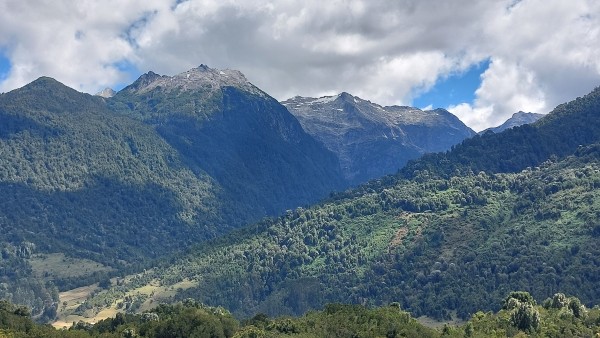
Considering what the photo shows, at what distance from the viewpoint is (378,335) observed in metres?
172

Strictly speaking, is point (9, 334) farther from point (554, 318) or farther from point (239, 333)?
point (554, 318)

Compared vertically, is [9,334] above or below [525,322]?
above

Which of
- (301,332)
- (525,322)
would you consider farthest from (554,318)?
(301,332)

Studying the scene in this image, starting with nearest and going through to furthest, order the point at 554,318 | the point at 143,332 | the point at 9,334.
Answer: the point at 9,334
the point at 143,332
the point at 554,318

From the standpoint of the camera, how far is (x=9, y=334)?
159m

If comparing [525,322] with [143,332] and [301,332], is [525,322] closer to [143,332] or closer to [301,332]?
[301,332]

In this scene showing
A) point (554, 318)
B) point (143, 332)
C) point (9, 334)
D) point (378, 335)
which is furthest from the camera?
point (554, 318)

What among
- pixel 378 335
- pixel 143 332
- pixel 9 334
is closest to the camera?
pixel 9 334

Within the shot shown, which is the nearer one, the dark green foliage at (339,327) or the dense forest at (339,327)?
the dark green foliage at (339,327)

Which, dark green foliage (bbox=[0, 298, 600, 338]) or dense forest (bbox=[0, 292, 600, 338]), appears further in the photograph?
dense forest (bbox=[0, 292, 600, 338])

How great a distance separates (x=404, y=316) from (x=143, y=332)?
69.8 metres

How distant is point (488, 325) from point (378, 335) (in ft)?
120

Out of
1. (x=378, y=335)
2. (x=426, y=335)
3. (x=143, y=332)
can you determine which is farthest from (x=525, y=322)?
(x=143, y=332)

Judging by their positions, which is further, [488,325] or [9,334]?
[488,325]
